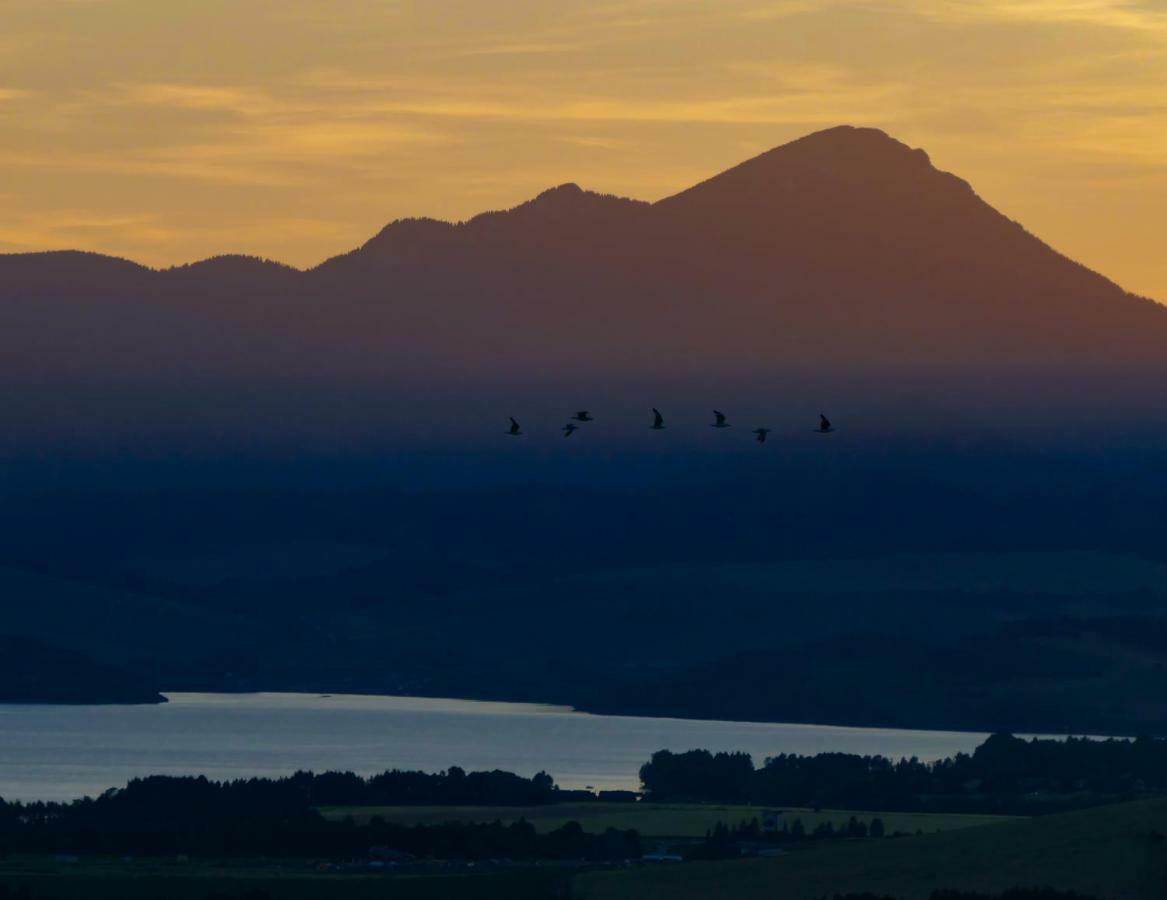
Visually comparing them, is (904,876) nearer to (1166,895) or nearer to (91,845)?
(1166,895)

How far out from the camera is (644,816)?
7170 inches

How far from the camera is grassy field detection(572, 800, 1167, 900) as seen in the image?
130125mm

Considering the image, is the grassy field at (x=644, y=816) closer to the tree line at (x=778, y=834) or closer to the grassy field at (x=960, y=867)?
the tree line at (x=778, y=834)

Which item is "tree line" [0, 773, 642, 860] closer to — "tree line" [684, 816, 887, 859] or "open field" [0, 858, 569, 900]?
"tree line" [684, 816, 887, 859]

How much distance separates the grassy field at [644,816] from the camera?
173875 millimetres

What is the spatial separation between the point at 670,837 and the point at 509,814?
15421 millimetres

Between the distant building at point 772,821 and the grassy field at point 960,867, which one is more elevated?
the distant building at point 772,821

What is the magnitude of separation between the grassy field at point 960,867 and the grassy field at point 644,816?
26.1 metres

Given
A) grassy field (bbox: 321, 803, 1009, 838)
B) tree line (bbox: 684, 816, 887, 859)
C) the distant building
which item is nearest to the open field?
tree line (bbox: 684, 816, 887, 859)

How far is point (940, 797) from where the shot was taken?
7825 inches

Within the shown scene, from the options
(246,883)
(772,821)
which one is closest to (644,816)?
(772,821)

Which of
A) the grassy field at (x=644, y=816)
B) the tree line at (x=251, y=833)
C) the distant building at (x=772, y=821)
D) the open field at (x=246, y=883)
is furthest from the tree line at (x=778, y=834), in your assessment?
the open field at (x=246, y=883)

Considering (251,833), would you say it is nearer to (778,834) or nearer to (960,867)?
(778,834)

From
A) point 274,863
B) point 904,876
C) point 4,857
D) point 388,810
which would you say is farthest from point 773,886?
point 388,810
